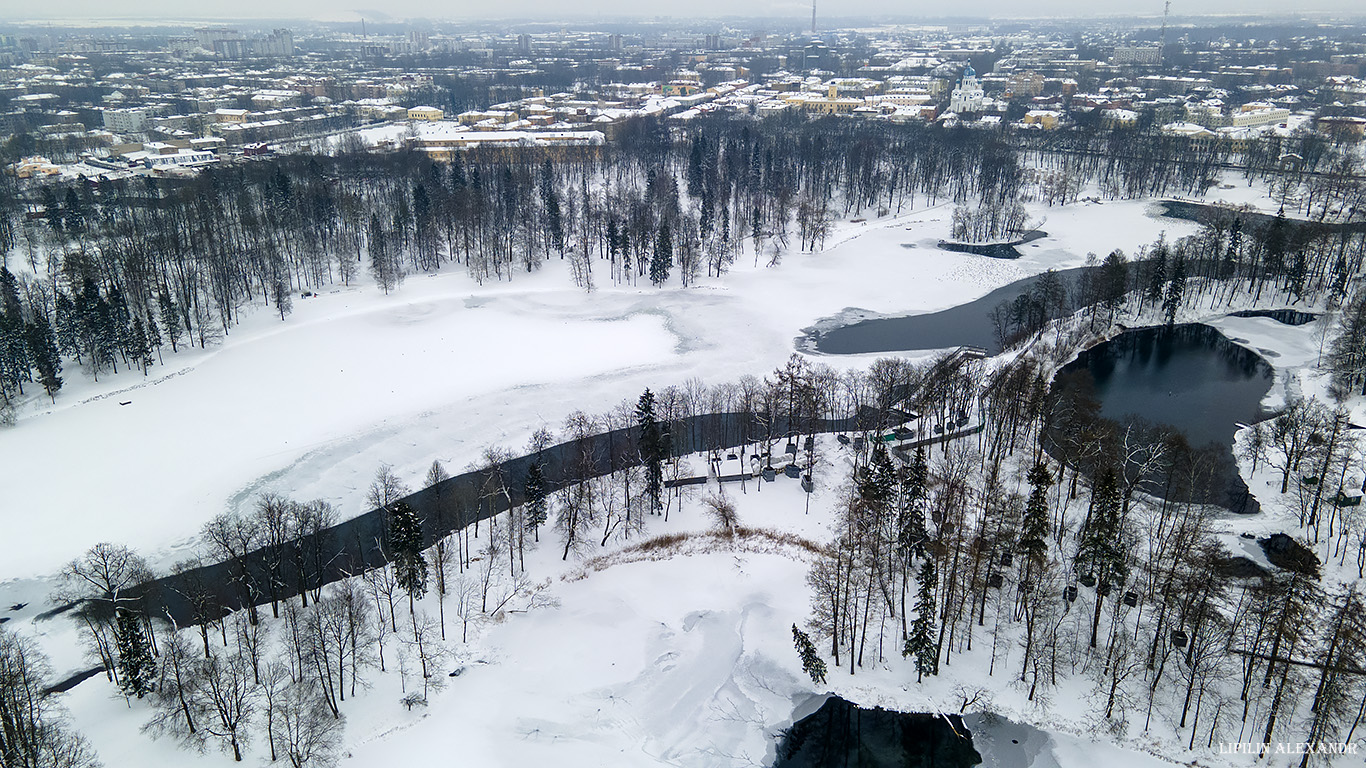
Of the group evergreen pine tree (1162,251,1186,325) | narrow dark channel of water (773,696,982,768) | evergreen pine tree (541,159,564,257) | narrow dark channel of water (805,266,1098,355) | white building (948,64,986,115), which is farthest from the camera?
white building (948,64,986,115)

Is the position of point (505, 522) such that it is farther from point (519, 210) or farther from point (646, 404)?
point (519, 210)

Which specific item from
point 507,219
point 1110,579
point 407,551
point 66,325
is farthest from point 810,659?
point 507,219

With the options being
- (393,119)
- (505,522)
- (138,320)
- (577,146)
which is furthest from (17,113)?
(505,522)

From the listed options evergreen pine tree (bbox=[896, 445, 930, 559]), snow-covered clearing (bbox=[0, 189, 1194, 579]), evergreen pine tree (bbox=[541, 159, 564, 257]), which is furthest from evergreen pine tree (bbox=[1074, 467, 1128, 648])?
evergreen pine tree (bbox=[541, 159, 564, 257])

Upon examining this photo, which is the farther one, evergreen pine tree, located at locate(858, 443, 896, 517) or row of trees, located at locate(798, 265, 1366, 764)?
evergreen pine tree, located at locate(858, 443, 896, 517)

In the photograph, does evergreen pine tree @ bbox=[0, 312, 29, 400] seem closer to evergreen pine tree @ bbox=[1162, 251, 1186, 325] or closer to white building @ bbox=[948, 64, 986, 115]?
evergreen pine tree @ bbox=[1162, 251, 1186, 325]

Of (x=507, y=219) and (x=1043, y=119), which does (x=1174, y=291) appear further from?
(x=1043, y=119)

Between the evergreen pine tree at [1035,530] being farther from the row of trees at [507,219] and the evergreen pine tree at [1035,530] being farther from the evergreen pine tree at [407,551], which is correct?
the row of trees at [507,219]
